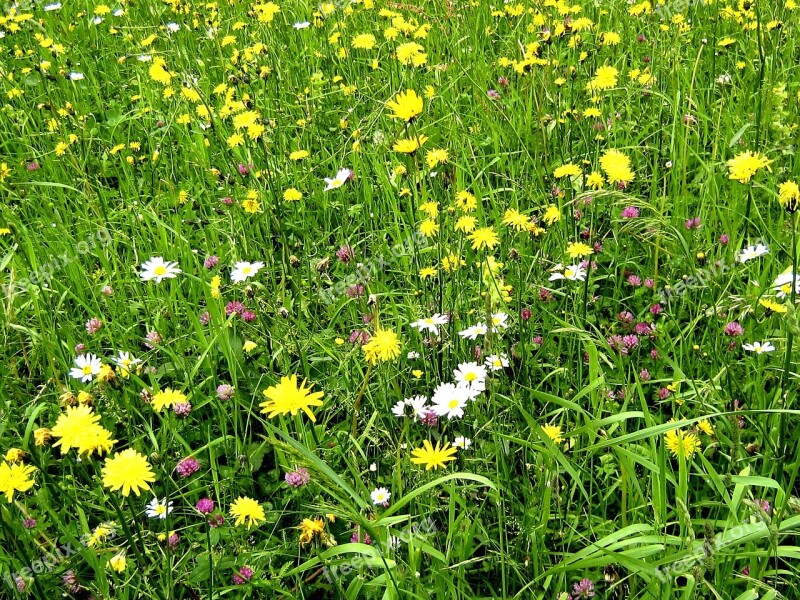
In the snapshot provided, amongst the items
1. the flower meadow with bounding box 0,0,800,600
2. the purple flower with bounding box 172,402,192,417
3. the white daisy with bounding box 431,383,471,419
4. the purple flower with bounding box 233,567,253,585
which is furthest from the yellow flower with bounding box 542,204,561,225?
Result: the purple flower with bounding box 233,567,253,585

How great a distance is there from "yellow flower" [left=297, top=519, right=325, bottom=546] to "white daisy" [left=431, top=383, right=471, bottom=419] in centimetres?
36

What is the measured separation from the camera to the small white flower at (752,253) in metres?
1.99

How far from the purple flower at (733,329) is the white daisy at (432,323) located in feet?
2.45

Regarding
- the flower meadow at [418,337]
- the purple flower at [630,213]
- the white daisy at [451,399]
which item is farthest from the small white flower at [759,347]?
the white daisy at [451,399]

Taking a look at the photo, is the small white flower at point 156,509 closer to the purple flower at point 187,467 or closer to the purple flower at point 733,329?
the purple flower at point 187,467

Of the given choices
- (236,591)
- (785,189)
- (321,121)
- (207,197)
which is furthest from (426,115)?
(236,591)

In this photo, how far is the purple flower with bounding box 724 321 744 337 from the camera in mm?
1794

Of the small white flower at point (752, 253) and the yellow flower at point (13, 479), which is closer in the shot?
the yellow flower at point (13, 479)

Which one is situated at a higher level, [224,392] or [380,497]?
[224,392]

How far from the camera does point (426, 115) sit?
3.10 meters

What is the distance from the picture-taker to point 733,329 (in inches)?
71.1

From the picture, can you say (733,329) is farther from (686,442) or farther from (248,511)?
(248,511)

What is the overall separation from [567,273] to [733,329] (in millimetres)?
452

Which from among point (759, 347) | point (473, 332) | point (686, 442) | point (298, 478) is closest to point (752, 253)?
point (759, 347)
